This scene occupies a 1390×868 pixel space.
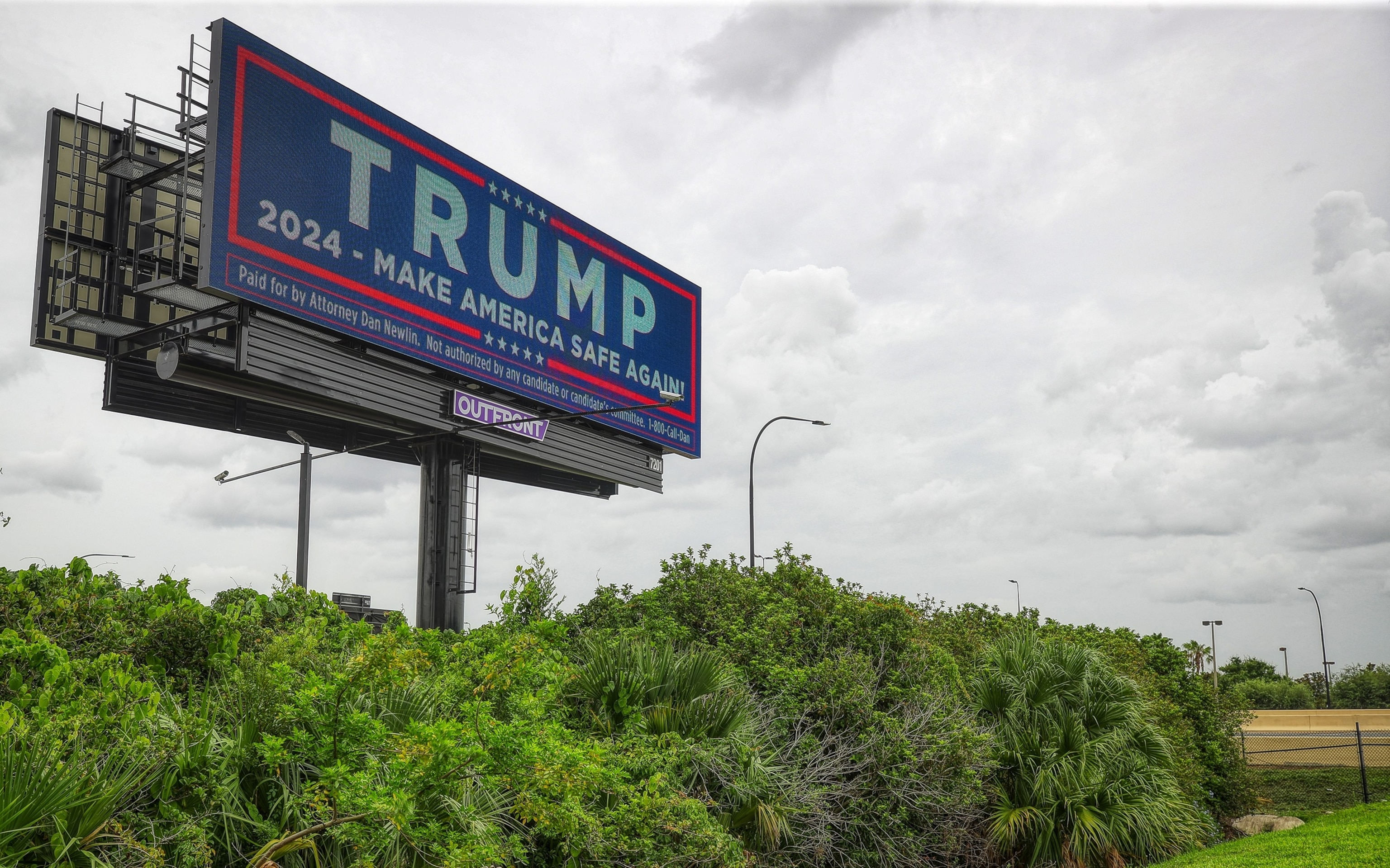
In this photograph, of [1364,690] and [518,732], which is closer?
[518,732]

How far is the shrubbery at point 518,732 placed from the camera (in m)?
6.34

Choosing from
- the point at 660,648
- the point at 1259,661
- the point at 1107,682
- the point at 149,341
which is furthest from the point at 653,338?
the point at 1259,661

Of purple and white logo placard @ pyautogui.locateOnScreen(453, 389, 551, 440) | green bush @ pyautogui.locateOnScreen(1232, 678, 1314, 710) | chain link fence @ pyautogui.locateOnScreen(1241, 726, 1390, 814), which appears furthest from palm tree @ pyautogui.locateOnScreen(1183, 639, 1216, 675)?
green bush @ pyautogui.locateOnScreen(1232, 678, 1314, 710)

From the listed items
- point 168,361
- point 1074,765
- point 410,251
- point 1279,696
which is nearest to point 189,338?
point 168,361

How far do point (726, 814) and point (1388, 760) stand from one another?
99.0ft

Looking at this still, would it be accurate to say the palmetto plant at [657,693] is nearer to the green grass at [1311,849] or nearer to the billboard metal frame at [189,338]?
the green grass at [1311,849]

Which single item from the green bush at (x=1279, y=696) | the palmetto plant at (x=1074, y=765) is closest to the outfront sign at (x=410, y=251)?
the palmetto plant at (x=1074, y=765)

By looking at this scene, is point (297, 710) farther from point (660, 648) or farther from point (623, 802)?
point (660, 648)

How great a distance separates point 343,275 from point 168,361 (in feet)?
11.0

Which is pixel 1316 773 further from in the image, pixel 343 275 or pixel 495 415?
pixel 343 275

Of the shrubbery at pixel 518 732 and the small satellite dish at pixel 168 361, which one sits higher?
the small satellite dish at pixel 168 361

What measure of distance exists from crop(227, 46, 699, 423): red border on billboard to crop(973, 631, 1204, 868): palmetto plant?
41.8 feet

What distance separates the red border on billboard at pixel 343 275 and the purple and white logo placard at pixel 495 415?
112 centimetres

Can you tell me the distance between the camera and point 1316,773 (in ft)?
90.1
